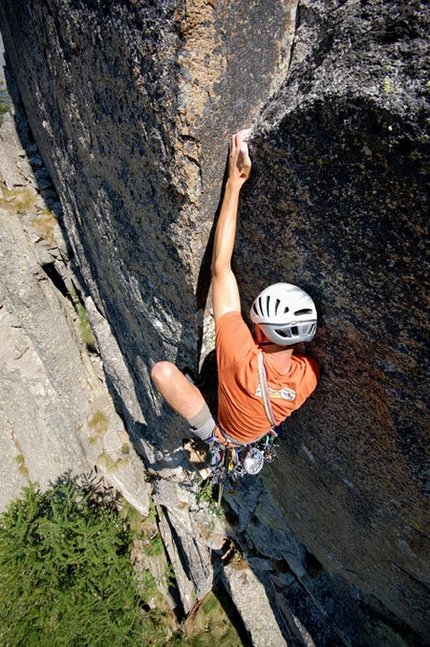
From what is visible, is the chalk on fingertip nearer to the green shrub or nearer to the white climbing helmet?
the white climbing helmet

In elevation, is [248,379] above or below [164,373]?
above

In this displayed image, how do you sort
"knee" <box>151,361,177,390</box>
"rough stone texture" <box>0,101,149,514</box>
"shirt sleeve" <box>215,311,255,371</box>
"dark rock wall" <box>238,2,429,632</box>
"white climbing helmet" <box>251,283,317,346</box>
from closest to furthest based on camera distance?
"dark rock wall" <box>238,2,429,632</box>, "white climbing helmet" <box>251,283,317,346</box>, "shirt sleeve" <box>215,311,255,371</box>, "knee" <box>151,361,177,390</box>, "rough stone texture" <box>0,101,149,514</box>

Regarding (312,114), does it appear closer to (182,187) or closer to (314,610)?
(182,187)

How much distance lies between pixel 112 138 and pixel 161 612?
9.53 meters

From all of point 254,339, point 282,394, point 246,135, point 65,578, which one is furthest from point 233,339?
point 65,578

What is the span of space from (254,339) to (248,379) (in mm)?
329

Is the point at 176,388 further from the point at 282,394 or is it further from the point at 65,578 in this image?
the point at 65,578

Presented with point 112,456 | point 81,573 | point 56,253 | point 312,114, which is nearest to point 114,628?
point 81,573

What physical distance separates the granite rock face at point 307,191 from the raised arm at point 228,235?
7 cm

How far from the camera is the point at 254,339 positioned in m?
2.68

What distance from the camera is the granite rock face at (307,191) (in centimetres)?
164

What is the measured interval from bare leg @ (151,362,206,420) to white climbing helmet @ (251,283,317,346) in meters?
0.99

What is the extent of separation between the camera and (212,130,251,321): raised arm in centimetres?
233

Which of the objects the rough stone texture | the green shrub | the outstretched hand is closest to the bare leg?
the outstretched hand
